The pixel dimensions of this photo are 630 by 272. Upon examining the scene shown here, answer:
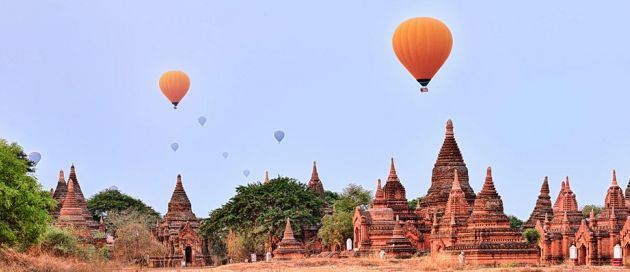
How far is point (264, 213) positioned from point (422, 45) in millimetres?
25760

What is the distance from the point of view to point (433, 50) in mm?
48938

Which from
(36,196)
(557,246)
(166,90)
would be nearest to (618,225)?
(557,246)

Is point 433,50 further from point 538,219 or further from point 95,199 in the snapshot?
point 95,199

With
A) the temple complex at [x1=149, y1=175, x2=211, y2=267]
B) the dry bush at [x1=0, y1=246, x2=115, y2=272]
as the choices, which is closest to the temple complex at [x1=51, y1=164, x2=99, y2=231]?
the temple complex at [x1=149, y1=175, x2=211, y2=267]

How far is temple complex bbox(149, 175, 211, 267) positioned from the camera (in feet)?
246

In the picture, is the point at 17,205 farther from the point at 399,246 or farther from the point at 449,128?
the point at 449,128

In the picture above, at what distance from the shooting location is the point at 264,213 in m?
72.2

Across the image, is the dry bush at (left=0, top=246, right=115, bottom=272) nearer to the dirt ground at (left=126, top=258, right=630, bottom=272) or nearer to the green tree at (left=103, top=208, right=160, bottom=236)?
the dirt ground at (left=126, top=258, right=630, bottom=272)

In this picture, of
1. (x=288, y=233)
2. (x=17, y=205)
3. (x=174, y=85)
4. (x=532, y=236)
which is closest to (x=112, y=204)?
(x=174, y=85)

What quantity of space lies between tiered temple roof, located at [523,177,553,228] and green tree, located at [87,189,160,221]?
35510mm

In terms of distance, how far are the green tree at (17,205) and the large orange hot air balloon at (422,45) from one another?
601 inches

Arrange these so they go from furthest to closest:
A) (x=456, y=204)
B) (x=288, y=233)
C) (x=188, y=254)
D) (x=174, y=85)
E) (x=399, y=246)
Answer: (x=188, y=254)
(x=174, y=85)
(x=288, y=233)
(x=456, y=204)
(x=399, y=246)

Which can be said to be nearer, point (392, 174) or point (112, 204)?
point (392, 174)

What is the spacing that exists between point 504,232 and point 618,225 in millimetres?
11878
